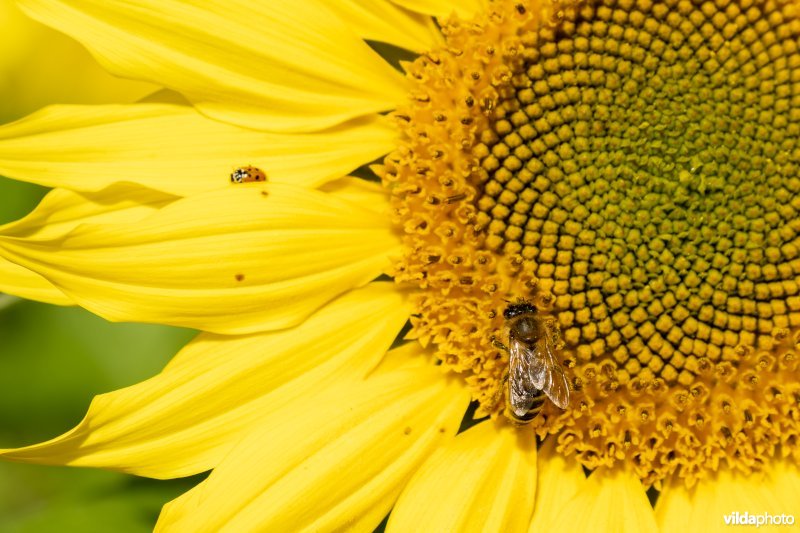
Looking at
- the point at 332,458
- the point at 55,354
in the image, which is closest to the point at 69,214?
the point at 55,354

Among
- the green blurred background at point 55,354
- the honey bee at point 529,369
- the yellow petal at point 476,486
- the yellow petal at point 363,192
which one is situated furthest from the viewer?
the green blurred background at point 55,354

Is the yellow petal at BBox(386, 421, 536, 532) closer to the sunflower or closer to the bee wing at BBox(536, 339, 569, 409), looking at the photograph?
the sunflower

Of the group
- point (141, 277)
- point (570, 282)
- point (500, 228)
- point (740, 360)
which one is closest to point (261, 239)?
point (141, 277)

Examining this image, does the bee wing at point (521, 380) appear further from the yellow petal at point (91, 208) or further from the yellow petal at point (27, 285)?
the yellow petal at point (27, 285)

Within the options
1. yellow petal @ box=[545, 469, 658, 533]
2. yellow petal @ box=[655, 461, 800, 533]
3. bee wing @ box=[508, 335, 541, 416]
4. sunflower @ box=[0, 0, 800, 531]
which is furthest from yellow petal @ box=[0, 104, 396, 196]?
yellow petal @ box=[655, 461, 800, 533]

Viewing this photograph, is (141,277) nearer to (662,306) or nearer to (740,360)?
(662,306)

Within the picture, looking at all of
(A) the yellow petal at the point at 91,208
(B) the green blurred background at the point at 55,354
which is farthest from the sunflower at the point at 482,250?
(B) the green blurred background at the point at 55,354
